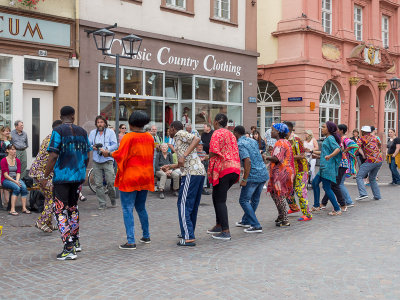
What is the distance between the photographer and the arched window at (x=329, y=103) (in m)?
25.1

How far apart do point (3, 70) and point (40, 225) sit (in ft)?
19.8

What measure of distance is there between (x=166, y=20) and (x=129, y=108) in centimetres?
318

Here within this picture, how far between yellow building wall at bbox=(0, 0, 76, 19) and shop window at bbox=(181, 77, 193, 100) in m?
5.01

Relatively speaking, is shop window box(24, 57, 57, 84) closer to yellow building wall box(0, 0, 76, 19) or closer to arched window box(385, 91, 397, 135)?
yellow building wall box(0, 0, 76, 19)

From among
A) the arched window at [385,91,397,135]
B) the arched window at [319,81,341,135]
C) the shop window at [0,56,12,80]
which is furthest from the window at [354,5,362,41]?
the shop window at [0,56,12,80]

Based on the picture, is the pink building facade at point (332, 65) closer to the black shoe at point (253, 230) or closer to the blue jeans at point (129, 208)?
the black shoe at point (253, 230)

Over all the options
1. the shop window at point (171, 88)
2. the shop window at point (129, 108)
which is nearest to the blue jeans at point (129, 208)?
the shop window at point (129, 108)

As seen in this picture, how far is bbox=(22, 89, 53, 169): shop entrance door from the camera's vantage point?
13.3 meters

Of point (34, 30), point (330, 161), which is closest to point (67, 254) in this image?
point (330, 161)

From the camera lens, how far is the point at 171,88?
17766 millimetres

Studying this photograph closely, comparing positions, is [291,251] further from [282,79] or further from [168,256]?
[282,79]

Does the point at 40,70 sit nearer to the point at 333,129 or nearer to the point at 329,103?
the point at 333,129

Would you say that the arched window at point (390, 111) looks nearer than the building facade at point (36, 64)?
No

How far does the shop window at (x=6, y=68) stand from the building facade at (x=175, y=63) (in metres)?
1.94
